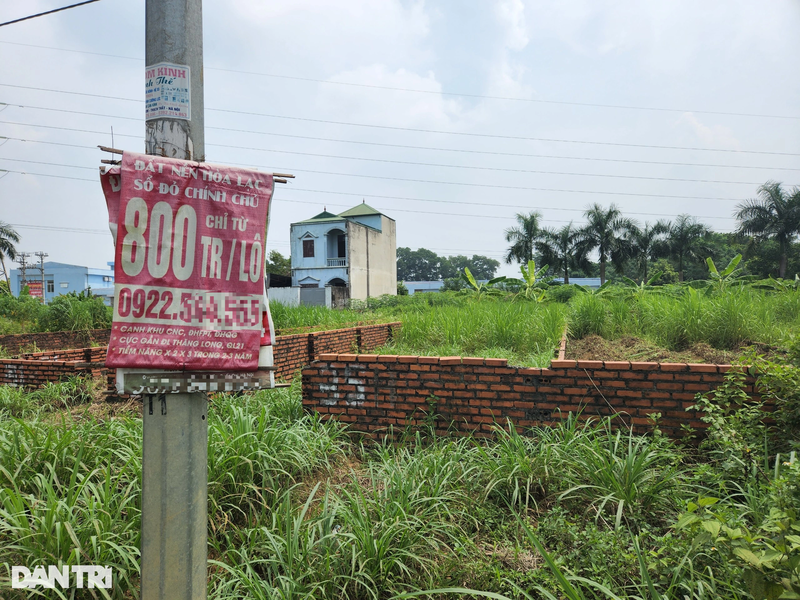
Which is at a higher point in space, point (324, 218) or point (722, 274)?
point (324, 218)

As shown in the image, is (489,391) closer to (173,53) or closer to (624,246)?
(173,53)

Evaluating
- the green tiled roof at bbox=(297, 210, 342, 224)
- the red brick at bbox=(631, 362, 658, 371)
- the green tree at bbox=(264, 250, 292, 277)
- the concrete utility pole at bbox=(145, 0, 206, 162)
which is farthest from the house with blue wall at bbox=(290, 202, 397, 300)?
the concrete utility pole at bbox=(145, 0, 206, 162)

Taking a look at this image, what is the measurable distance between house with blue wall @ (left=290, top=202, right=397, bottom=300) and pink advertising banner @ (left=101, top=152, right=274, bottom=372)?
3056 centimetres

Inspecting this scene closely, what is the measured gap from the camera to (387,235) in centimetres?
4094

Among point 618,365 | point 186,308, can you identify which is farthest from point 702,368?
point 186,308

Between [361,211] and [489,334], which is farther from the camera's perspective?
[361,211]

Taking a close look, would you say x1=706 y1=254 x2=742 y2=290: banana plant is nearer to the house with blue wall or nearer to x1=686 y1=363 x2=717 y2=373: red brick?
x1=686 y1=363 x2=717 y2=373: red brick

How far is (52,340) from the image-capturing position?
466 inches

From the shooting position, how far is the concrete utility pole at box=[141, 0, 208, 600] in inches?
76.5

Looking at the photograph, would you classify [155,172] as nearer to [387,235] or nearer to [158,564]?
[158,564]

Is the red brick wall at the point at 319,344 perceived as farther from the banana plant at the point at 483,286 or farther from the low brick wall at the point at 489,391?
the banana plant at the point at 483,286

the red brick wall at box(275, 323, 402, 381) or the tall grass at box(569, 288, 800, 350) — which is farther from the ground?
the tall grass at box(569, 288, 800, 350)

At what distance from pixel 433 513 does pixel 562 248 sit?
1904 inches

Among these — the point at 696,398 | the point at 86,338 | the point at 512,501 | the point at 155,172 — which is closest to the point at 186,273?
the point at 155,172
